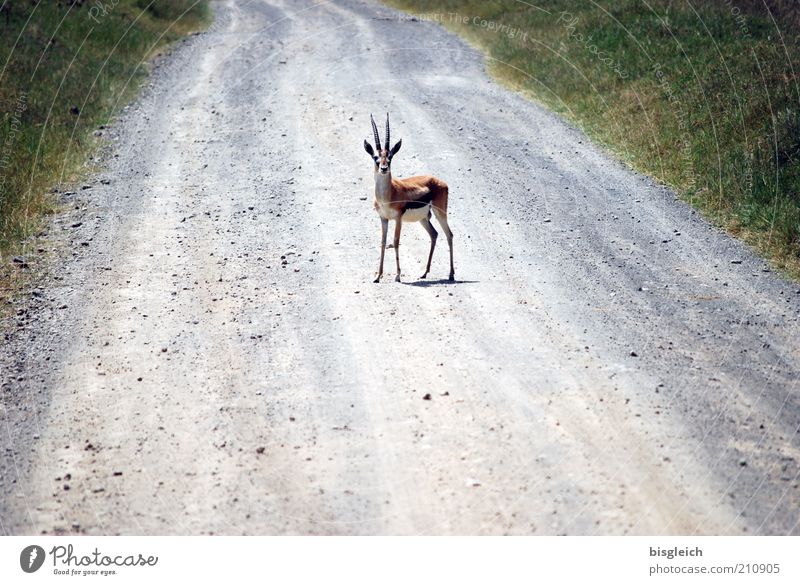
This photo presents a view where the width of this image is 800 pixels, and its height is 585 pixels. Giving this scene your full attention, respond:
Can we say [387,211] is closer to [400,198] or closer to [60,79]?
[400,198]

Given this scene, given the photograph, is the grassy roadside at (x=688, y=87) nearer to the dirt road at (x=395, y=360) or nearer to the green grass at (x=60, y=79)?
the dirt road at (x=395, y=360)

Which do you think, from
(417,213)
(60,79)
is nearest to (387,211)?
(417,213)

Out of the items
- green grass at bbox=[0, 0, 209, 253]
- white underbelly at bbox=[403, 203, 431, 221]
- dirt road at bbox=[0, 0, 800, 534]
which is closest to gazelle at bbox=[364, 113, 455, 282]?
white underbelly at bbox=[403, 203, 431, 221]

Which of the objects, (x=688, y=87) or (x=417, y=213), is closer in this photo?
(x=417, y=213)

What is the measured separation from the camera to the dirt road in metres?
8.07

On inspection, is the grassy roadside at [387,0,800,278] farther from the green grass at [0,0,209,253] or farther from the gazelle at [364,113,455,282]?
the green grass at [0,0,209,253]

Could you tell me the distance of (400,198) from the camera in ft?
43.9

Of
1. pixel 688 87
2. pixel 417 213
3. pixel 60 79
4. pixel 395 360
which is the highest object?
pixel 688 87

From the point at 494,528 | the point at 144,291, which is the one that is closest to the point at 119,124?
the point at 144,291

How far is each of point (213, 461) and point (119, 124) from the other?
635 inches

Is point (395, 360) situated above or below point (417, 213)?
below

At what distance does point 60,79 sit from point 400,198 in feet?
49.4

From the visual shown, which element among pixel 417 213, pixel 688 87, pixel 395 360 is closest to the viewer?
pixel 395 360

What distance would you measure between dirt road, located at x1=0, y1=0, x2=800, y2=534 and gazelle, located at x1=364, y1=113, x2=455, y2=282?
0.70 metres
